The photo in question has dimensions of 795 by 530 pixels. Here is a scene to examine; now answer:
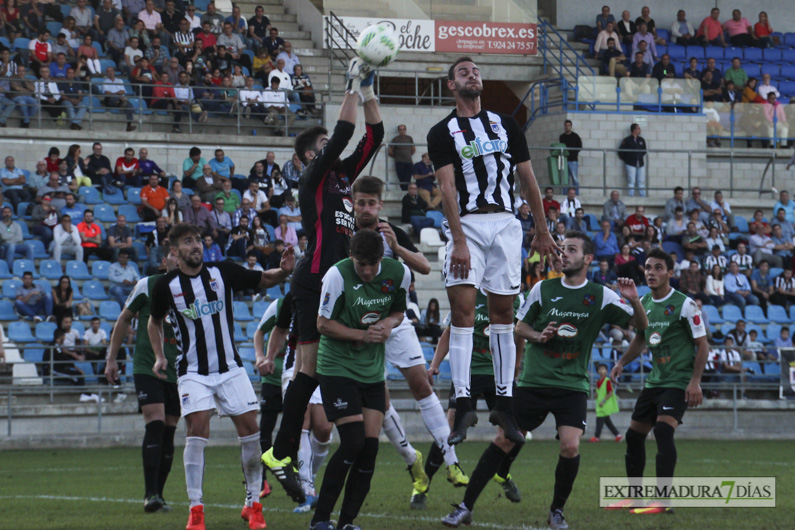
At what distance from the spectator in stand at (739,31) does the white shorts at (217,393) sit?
85.2 feet

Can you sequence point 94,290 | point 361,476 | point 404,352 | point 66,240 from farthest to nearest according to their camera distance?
point 66,240 < point 94,290 < point 404,352 < point 361,476

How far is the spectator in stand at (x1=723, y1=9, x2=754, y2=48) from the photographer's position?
3128cm

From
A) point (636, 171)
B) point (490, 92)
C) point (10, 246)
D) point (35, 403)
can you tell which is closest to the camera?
point (35, 403)

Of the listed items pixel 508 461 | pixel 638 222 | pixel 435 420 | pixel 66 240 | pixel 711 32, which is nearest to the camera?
pixel 508 461

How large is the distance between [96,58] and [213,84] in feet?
8.31

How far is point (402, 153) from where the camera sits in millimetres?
24672

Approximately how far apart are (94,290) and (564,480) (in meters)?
12.9

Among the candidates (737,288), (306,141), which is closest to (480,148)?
(306,141)

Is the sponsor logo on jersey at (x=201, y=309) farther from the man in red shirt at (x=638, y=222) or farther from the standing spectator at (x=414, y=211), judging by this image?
the man in red shirt at (x=638, y=222)

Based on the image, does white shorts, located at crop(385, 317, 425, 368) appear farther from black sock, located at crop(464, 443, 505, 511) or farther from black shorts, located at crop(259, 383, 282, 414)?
black sock, located at crop(464, 443, 505, 511)

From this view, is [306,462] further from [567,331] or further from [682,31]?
[682,31]

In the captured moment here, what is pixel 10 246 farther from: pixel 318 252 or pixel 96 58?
pixel 318 252

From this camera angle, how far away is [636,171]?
2681cm

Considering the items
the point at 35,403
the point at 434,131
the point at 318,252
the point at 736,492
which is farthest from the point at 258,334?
the point at 35,403
